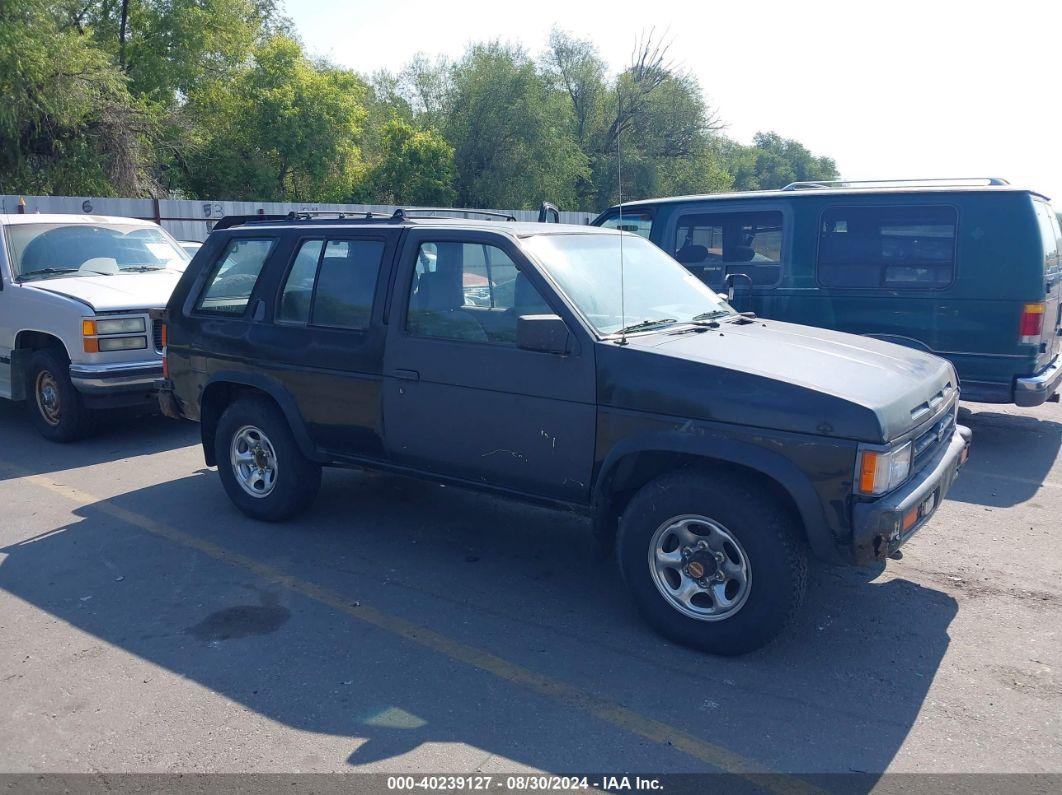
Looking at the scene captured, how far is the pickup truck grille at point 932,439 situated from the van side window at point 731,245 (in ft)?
11.7

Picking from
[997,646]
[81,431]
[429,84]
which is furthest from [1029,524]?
[429,84]

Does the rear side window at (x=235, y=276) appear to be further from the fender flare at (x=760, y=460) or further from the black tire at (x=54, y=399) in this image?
the fender flare at (x=760, y=460)

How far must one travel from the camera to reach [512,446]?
14.6 ft

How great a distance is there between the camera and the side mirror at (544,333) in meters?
4.13

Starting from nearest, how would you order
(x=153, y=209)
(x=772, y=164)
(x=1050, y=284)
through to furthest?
(x=1050, y=284) → (x=153, y=209) → (x=772, y=164)

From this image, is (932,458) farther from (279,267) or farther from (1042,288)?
(279,267)

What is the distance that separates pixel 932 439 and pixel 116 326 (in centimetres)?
655

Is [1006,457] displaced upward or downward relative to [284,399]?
downward

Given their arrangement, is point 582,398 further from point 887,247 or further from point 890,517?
point 887,247

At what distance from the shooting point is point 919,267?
23.8ft

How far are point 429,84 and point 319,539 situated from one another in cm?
4564

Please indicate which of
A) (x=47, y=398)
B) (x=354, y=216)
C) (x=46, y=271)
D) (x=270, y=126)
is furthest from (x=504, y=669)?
(x=270, y=126)

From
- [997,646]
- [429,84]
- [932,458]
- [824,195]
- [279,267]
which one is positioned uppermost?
[429,84]

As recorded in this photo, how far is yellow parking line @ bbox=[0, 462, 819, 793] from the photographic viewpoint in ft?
10.4
